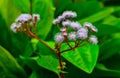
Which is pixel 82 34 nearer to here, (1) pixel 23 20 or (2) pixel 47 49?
(1) pixel 23 20

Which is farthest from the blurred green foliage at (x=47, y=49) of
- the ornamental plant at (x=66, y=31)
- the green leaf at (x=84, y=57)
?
the ornamental plant at (x=66, y=31)

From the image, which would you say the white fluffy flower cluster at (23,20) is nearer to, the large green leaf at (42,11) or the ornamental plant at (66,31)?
the ornamental plant at (66,31)

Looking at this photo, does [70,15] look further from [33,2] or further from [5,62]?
[33,2]

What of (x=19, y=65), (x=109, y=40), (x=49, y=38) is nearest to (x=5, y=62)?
(x=19, y=65)

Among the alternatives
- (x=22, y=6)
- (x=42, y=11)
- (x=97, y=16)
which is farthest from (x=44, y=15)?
(x=97, y=16)

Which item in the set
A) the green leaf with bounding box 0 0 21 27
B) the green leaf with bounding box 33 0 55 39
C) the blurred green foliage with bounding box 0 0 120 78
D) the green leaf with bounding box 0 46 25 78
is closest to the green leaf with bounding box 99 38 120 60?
the blurred green foliage with bounding box 0 0 120 78

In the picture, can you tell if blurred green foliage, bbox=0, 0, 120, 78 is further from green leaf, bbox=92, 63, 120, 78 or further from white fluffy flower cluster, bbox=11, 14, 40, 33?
white fluffy flower cluster, bbox=11, 14, 40, 33
